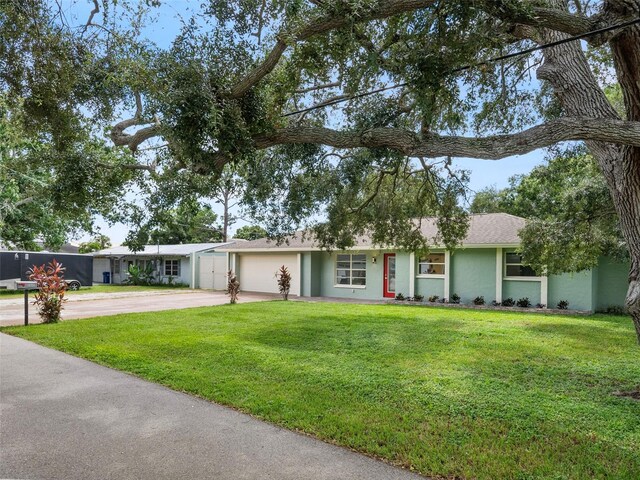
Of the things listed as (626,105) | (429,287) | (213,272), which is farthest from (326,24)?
(213,272)

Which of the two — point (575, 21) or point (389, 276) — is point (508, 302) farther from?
point (575, 21)

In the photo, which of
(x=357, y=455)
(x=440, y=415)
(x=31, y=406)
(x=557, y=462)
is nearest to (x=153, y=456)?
(x=357, y=455)

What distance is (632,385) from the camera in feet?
20.2

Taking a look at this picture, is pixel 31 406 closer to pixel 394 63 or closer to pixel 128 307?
pixel 394 63

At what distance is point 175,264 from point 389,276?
16.2 meters

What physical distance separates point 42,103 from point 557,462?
7.18 metres

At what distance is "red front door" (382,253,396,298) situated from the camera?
19.2 metres

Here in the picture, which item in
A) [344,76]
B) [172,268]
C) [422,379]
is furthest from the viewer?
[172,268]

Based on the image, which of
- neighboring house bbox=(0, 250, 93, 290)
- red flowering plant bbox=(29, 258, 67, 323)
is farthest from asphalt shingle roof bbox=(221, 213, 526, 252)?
neighboring house bbox=(0, 250, 93, 290)

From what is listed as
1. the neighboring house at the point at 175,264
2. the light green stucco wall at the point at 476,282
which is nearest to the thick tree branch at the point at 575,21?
the light green stucco wall at the point at 476,282

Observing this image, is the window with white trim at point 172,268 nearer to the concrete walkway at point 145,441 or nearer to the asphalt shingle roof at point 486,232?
the asphalt shingle roof at point 486,232

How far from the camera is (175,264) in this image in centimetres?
2941

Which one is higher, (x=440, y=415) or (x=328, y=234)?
(x=328, y=234)

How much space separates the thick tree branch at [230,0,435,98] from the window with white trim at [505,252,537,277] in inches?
510
